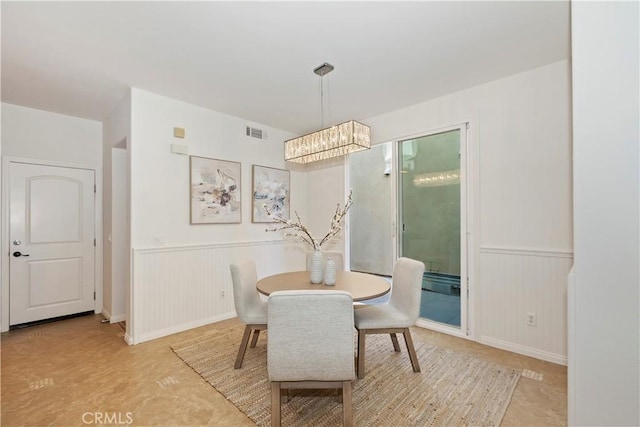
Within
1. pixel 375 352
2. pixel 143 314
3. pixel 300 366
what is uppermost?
pixel 300 366

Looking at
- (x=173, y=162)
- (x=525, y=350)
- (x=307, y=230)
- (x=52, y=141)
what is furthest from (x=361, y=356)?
(x=52, y=141)

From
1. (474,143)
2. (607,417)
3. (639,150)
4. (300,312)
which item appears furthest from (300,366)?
(474,143)

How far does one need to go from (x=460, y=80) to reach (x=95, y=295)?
203 inches

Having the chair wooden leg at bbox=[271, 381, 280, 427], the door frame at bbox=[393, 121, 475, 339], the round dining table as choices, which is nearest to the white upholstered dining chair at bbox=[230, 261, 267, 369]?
the round dining table

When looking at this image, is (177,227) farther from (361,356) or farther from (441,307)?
(441,307)

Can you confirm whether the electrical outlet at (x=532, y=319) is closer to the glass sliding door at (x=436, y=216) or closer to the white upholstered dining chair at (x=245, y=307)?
the glass sliding door at (x=436, y=216)

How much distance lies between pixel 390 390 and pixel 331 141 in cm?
200

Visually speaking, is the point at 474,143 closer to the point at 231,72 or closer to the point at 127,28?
the point at 231,72

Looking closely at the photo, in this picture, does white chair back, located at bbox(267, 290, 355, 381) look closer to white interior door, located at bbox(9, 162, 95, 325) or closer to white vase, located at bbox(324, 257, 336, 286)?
white vase, located at bbox(324, 257, 336, 286)

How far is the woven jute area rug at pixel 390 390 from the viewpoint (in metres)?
1.83

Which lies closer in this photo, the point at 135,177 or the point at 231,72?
the point at 231,72

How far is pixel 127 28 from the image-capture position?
2047 mm

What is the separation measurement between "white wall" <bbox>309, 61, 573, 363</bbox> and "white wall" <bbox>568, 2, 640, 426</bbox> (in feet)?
5.92

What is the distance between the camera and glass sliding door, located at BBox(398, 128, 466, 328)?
3193mm
